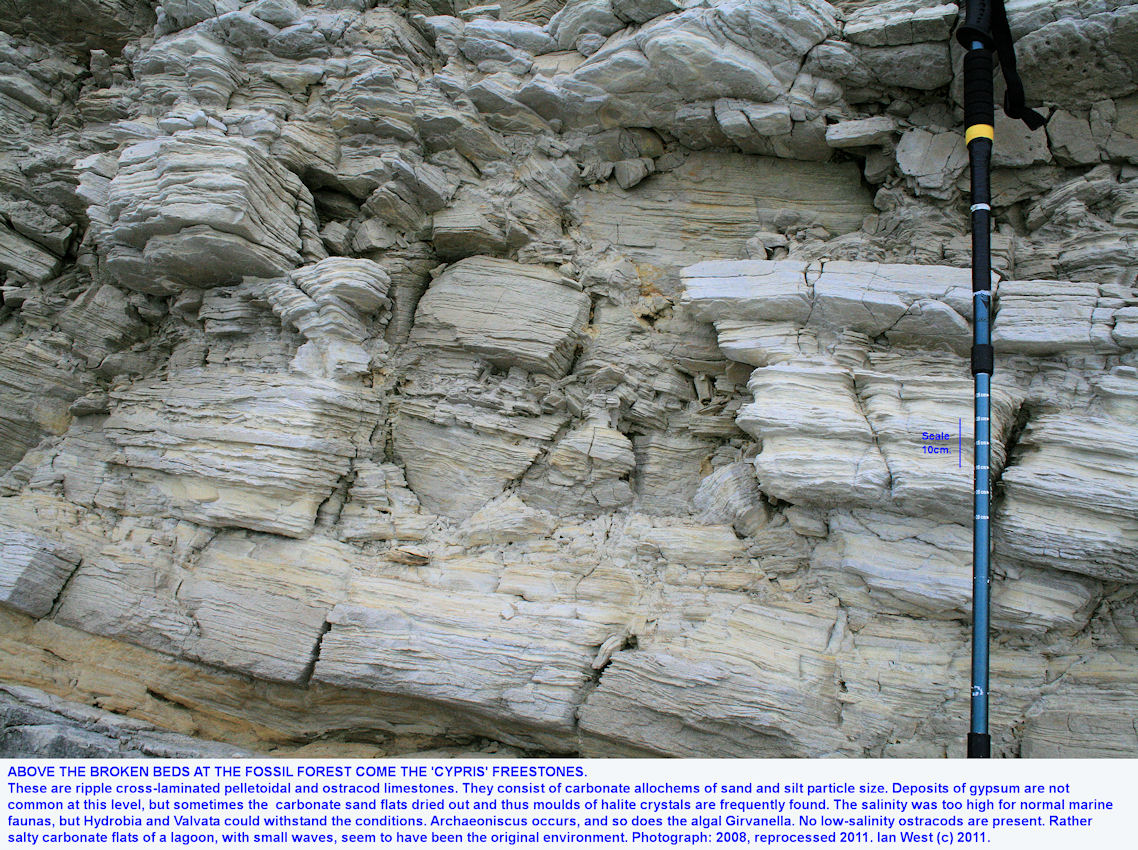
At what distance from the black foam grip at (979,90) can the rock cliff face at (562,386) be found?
1070 millimetres

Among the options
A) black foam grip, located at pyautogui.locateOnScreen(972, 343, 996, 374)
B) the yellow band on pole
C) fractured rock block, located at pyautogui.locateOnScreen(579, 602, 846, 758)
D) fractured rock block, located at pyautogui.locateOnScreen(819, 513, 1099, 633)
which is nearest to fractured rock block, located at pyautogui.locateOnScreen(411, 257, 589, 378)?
fractured rock block, located at pyautogui.locateOnScreen(579, 602, 846, 758)

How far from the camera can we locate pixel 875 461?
5.55 m

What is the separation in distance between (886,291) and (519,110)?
A: 461cm

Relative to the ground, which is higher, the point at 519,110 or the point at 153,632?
the point at 519,110

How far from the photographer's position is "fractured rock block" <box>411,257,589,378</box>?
23.0 feet

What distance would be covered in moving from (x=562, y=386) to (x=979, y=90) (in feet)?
15.0

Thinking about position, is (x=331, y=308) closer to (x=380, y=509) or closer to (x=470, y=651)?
(x=380, y=509)

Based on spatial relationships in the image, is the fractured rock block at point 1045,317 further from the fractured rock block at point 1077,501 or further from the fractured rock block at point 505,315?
the fractured rock block at point 505,315

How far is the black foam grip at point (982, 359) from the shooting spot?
5095mm

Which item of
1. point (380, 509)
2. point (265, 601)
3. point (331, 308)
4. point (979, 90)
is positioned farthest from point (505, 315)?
point (979, 90)

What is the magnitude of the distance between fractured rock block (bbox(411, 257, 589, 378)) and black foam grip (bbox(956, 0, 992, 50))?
4.23m

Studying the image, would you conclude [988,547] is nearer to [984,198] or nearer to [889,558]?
[889,558]

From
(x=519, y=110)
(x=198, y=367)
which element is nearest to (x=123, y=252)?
(x=198, y=367)

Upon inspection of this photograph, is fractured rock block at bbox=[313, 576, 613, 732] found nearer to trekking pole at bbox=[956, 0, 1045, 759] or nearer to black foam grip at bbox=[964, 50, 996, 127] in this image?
trekking pole at bbox=[956, 0, 1045, 759]
